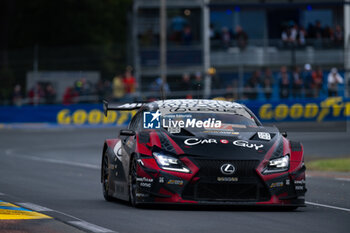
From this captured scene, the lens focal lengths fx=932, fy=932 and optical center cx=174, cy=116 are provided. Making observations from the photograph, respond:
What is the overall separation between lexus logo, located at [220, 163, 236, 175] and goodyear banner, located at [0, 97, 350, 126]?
26426 millimetres

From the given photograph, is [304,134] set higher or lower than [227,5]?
lower

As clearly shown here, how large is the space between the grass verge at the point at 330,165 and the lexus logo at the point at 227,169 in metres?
9.56

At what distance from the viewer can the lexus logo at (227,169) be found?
10102mm

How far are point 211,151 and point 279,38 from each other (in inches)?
1342

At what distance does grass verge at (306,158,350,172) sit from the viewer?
770 inches

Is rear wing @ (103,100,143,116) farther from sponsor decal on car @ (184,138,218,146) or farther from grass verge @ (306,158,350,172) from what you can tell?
grass verge @ (306,158,350,172)

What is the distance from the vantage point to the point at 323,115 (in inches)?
1460

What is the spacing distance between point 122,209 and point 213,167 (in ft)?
4.06

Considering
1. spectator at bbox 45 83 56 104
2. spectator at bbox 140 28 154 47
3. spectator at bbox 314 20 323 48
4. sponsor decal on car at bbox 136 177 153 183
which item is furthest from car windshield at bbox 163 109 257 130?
spectator at bbox 140 28 154 47

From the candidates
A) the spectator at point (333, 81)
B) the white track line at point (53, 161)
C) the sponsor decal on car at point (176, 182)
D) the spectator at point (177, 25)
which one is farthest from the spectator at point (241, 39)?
the sponsor decal on car at point (176, 182)

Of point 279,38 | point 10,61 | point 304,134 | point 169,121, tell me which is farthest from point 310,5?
point 169,121

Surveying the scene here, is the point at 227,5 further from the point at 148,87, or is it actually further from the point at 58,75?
the point at 58,75

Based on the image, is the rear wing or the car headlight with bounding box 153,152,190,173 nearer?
the car headlight with bounding box 153,152,190,173

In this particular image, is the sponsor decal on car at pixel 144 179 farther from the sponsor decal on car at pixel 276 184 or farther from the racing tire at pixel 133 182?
the sponsor decal on car at pixel 276 184
